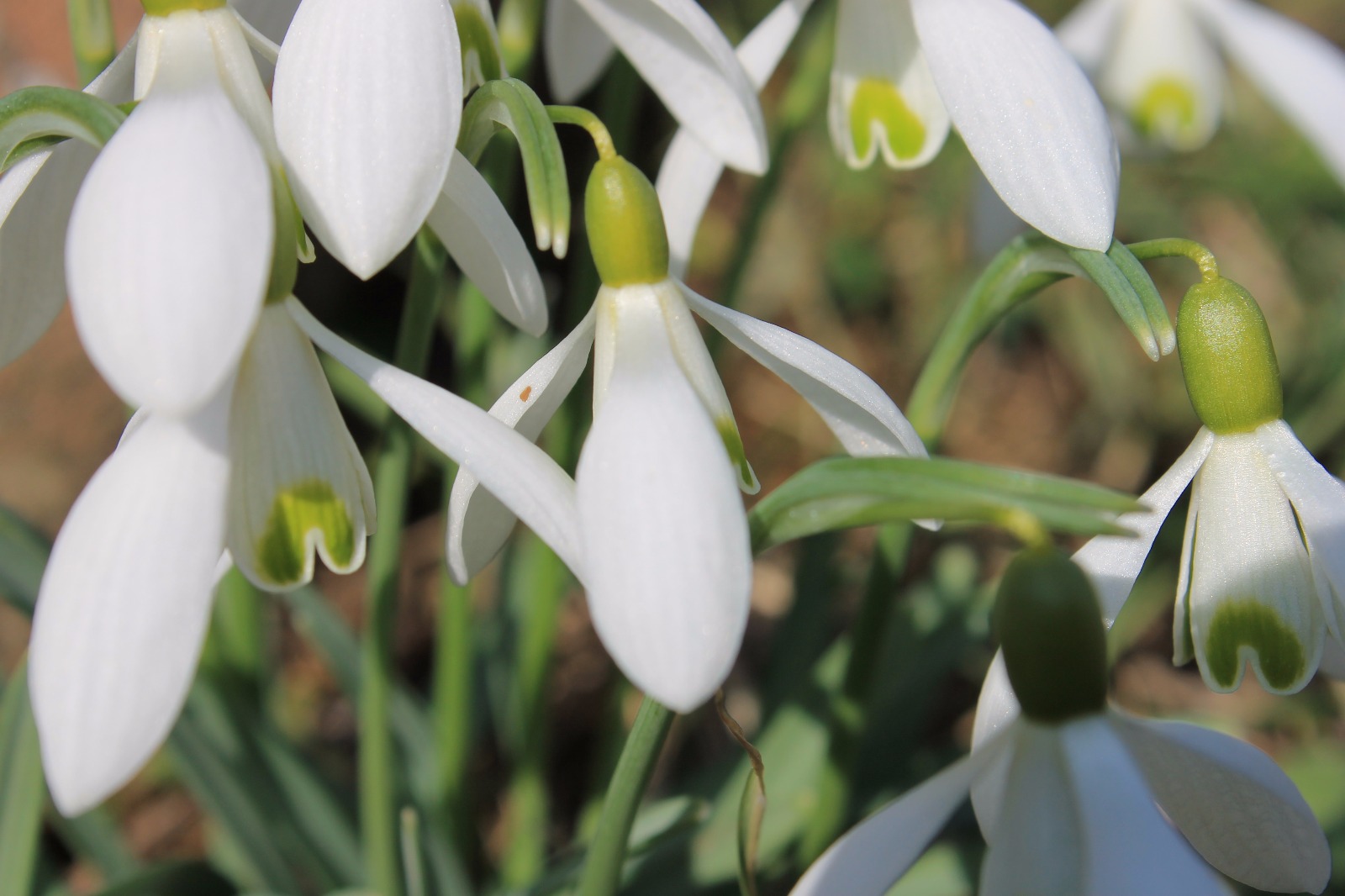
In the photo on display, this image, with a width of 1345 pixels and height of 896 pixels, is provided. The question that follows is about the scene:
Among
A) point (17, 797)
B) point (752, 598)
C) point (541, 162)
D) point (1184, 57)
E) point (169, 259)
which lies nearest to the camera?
point (169, 259)

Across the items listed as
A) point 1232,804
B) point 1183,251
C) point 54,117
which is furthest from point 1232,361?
point 54,117

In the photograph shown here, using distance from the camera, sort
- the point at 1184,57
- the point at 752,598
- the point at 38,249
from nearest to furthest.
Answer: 1. the point at 38,249
2. the point at 1184,57
3. the point at 752,598

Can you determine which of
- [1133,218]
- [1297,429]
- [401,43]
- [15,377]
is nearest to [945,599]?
[1297,429]

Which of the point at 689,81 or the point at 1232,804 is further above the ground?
the point at 689,81

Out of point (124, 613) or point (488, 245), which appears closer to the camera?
point (124, 613)

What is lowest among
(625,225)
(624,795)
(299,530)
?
(624,795)

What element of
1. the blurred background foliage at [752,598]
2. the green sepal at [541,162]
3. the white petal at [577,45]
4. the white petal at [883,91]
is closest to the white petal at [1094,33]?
the blurred background foliage at [752,598]

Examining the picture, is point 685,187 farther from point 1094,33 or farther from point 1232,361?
point 1094,33

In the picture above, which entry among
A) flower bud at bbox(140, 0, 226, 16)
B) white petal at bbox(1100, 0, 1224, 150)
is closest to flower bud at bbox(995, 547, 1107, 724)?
flower bud at bbox(140, 0, 226, 16)
